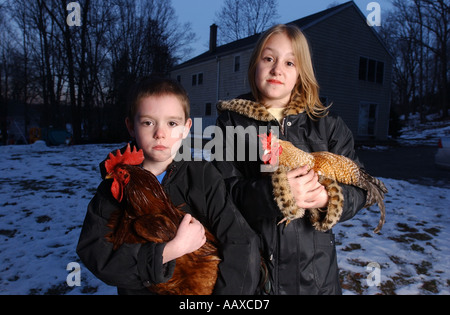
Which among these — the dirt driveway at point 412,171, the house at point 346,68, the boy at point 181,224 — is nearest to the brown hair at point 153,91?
the boy at point 181,224

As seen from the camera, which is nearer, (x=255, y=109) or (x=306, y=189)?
(x=306, y=189)

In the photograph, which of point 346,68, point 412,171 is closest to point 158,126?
point 412,171

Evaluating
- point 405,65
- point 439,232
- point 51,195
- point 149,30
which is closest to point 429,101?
point 405,65

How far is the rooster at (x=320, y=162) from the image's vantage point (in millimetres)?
1524

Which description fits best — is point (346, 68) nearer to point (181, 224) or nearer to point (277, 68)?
point (277, 68)

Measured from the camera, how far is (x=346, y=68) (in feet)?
58.9

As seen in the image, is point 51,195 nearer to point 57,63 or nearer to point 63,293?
point 63,293

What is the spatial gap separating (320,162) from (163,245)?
92 cm

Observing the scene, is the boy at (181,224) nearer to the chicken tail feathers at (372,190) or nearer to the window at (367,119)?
the chicken tail feathers at (372,190)

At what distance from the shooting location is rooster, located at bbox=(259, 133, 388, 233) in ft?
5.00

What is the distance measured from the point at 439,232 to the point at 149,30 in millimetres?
22726

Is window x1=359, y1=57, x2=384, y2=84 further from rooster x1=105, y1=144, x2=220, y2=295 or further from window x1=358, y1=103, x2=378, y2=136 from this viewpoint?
rooster x1=105, y1=144, x2=220, y2=295

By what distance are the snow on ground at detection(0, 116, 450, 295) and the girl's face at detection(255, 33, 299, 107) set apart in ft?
7.90

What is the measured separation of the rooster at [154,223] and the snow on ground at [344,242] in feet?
6.51
